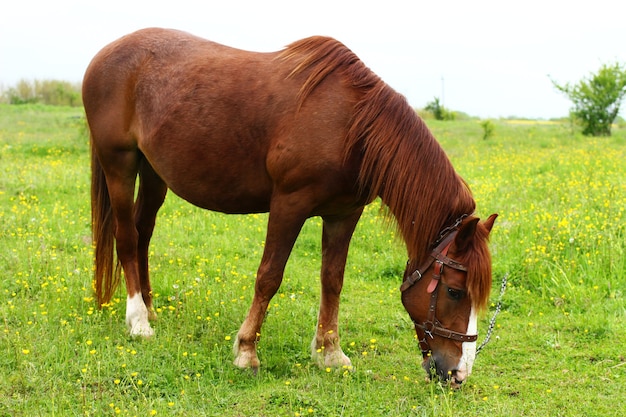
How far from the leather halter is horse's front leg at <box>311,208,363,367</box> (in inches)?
30.2

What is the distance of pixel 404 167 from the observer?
3.71m

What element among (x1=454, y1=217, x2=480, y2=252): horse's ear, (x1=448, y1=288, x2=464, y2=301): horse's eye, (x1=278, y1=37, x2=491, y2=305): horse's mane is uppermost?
(x1=278, y1=37, x2=491, y2=305): horse's mane

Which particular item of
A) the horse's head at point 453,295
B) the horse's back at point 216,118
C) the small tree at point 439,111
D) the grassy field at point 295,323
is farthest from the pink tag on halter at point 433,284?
the small tree at point 439,111

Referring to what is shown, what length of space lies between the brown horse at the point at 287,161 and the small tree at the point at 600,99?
19578 mm

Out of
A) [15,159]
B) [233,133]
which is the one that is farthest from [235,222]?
[15,159]

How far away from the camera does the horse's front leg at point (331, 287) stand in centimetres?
431

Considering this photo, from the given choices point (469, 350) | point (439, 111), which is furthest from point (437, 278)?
point (439, 111)

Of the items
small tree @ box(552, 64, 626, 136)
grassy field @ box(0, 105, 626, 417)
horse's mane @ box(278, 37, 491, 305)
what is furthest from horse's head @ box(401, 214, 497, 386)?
small tree @ box(552, 64, 626, 136)

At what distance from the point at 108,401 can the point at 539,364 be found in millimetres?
3070

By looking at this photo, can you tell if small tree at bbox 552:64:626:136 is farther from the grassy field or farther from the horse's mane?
the horse's mane

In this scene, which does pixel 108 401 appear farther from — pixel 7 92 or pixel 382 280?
pixel 7 92

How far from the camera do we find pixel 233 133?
A: 4.12 metres

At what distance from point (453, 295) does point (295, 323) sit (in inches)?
71.4

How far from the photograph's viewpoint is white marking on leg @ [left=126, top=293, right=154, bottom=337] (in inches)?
182
